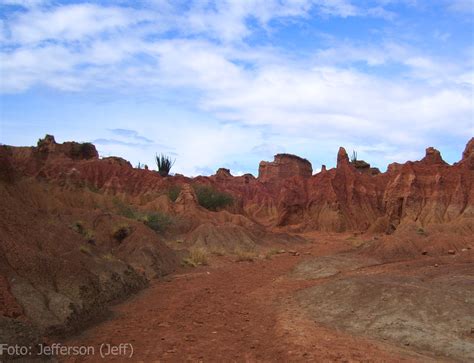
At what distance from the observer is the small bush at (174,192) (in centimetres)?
4938

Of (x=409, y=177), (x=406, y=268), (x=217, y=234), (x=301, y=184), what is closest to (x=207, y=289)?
(x=406, y=268)

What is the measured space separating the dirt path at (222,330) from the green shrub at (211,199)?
103ft

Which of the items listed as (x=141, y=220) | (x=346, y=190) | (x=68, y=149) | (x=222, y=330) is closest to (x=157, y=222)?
(x=141, y=220)

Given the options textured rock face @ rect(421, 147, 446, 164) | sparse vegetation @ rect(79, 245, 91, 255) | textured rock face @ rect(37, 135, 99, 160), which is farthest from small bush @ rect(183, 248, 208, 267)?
textured rock face @ rect(421, 147, 446, 164)

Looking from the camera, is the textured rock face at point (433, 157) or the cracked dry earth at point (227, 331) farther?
the textured rock face at point (433, 157)

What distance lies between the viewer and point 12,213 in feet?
38.9

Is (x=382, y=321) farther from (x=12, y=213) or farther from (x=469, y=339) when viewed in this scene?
(x=12, y=213)

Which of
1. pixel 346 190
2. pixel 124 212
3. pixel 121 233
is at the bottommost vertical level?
pixel 121 233

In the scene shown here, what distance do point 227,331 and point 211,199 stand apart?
39.0 m

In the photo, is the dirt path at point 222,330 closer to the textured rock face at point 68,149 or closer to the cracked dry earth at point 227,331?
the cracked dry earth at point 227,331

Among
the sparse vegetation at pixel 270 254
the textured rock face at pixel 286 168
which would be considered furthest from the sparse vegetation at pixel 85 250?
the textured rock face at pixel 286 168

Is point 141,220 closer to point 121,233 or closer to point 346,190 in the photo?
point 121,233

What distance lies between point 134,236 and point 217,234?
35.8ft

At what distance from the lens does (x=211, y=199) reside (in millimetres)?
49969
